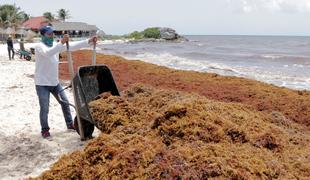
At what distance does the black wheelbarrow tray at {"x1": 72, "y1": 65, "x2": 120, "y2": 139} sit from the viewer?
611 centimetres

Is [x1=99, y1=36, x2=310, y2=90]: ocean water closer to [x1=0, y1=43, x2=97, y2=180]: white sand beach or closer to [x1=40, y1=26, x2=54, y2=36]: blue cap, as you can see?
[x1=0, y1=43, x2=97, y2=180]: white sand beach

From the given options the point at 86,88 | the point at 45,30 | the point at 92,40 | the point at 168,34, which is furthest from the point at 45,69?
the point at 168,34

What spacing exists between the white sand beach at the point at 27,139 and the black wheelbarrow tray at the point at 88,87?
1.35 feet

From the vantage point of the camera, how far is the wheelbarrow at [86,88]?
241 inches

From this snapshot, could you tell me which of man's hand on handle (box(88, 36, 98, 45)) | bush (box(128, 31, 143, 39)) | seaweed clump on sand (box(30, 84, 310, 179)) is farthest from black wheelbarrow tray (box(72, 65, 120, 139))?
bush (box(128, 31, 143, 39))

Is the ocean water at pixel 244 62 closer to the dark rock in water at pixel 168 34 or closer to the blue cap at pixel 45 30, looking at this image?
the blue cap at pixel 45 30

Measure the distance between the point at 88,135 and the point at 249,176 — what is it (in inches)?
148

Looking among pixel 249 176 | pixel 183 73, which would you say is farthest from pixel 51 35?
pixel 183 73

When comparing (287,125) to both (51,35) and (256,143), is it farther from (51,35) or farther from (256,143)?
(51,35)

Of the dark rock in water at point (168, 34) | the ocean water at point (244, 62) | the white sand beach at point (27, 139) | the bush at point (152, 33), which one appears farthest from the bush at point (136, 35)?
the white sand beach at point (27, 139)

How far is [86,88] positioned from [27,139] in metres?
1.38

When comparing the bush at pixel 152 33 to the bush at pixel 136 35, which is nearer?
the bush at pixel 152 33

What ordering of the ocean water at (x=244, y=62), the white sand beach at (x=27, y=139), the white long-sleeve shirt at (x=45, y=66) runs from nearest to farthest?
1. the white sand beach at (x=27, y=139)
2. the white long-sleeve shirt at (x=45, y=66)
3. the ocean water at (x=244, y=62)

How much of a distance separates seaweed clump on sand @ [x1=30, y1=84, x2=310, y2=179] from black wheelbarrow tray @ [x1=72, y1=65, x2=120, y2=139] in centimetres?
74
